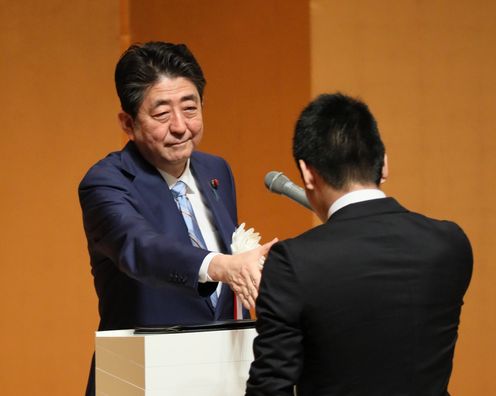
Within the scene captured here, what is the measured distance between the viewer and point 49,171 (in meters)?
4.36

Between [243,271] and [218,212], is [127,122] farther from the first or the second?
[243,271]

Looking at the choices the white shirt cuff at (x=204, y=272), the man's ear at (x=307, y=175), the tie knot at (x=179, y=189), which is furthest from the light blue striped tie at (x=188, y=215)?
the man's ear at (x=307, y=175)

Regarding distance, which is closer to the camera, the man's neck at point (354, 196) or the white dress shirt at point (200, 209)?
the man's neck at point (354, 196)

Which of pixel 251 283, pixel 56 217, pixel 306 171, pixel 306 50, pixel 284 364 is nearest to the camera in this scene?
pixel 284 364

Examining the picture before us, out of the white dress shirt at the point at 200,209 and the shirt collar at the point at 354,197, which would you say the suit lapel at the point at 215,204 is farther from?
the shirt collar at the point at 354,197

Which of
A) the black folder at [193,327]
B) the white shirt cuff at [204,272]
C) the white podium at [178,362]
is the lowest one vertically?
the white podium at [178,362]

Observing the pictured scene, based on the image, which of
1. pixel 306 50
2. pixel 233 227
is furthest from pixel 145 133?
pixel 306 50

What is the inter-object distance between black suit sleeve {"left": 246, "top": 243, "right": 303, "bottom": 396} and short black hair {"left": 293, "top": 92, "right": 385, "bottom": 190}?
0.17 metres

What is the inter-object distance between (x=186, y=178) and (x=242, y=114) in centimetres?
180

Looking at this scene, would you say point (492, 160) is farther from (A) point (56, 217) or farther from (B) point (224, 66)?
(A) point (56, 217)

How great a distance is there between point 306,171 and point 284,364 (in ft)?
1.12

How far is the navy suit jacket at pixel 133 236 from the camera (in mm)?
2135

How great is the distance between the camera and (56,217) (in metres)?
4.38

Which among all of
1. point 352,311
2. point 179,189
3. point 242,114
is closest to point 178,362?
point 352,311
